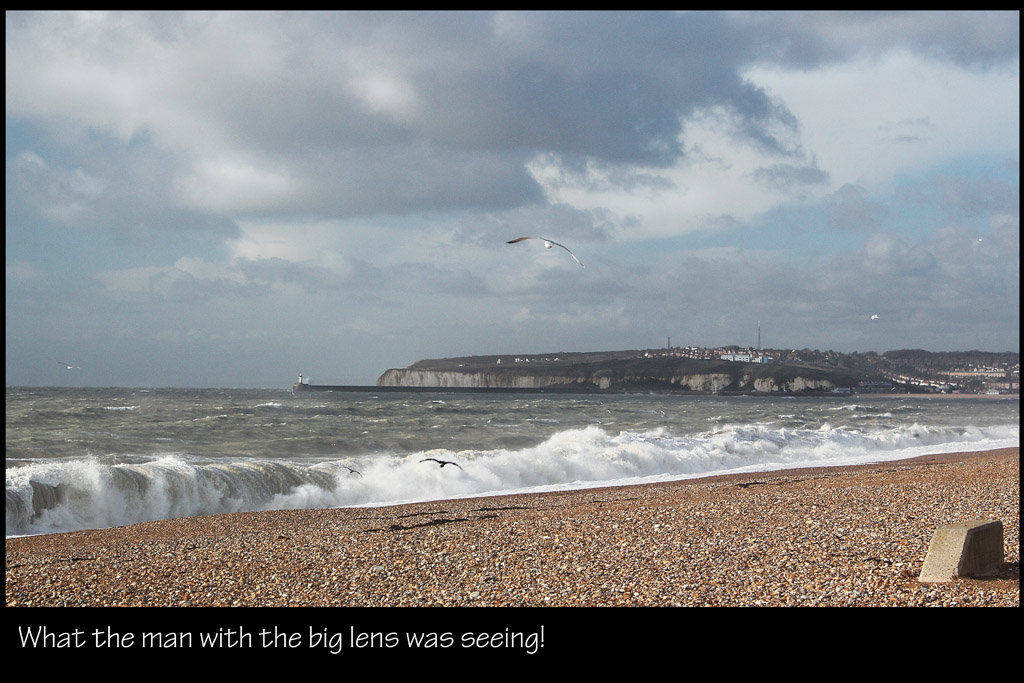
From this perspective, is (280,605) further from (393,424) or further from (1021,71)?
(393,424)

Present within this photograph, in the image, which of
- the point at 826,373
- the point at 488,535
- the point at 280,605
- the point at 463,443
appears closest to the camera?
the point at 280,605

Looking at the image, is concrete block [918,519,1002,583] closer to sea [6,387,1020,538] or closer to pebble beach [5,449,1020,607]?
pebble beach [5,449,1020,607]

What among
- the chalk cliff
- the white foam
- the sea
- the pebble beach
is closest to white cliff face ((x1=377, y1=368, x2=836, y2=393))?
the chalk cliff

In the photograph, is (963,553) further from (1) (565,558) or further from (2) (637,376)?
(2) (637,376)

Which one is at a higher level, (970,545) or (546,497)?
(970,545)

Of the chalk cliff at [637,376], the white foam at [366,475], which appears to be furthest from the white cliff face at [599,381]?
the white foam at [366,475]

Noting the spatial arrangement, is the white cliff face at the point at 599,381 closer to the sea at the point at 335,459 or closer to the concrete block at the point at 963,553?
the sea at the point at 335,459

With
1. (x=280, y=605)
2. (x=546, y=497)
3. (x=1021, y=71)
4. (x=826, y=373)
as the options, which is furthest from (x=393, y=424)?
(x=826, y=373)

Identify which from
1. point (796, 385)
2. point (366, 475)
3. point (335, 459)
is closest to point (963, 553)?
point (366, 475)
